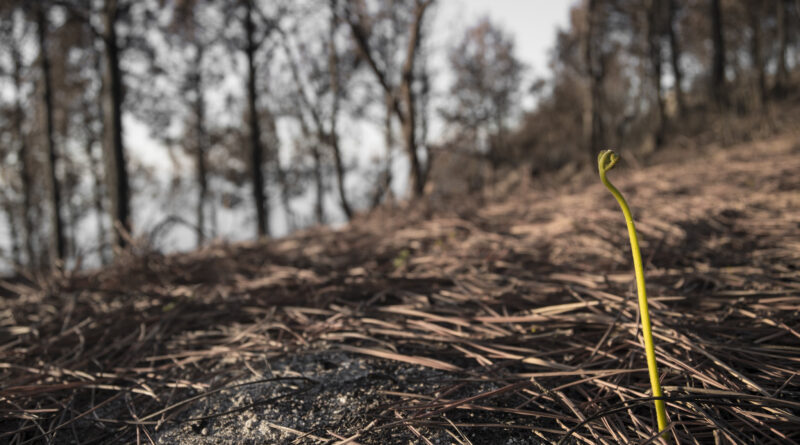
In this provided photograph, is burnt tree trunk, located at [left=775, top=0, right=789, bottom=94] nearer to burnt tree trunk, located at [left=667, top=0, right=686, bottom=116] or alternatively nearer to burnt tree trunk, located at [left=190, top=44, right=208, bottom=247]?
burnt tree trunk, located at [left=667, top=0, right=686, bottom=116]

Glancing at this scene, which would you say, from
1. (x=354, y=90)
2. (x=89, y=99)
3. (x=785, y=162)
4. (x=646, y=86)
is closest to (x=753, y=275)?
(x=785, y=162)

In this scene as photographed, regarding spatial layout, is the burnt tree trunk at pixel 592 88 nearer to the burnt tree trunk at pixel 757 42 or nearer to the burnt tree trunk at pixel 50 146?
the burnt tree trunk at pixel 757 42

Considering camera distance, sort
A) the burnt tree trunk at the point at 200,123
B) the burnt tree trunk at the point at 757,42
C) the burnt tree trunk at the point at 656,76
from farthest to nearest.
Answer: the burnt tree trunk at the point at 200,123 < the burnt tree trunk at the point at 757,42 < the burnt tree trunk at the point at 656,76

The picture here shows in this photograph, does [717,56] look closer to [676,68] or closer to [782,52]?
[676,68]

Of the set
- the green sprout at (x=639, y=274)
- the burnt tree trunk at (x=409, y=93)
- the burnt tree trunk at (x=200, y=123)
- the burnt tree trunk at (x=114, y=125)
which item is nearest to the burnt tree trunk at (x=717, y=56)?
the burnt tree trunk at (x=409, y=93)

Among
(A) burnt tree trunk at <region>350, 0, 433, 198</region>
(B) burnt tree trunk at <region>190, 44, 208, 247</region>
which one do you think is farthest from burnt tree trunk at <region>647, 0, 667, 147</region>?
(B) burnt tree trunk at <region>190, 44, 208, 247</region>

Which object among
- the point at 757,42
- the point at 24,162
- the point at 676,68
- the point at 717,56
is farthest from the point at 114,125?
the point at 757,42

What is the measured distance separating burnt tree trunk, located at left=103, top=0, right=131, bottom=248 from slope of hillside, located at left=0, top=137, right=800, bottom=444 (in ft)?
17.6

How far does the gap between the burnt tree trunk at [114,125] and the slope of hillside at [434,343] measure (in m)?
5.36

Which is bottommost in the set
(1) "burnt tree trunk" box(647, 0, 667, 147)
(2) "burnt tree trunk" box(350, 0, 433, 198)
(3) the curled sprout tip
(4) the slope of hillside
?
(4) the slope of hillside

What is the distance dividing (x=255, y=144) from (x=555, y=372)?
37.7ft

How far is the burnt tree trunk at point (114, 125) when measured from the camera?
6.97m

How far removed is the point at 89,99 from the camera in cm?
1627

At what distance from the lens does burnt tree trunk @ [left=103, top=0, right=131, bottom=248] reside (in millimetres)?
6974
